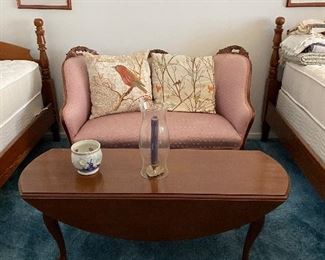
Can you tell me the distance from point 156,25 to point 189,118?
0.79 m

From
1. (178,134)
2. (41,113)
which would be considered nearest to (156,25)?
(178,134)

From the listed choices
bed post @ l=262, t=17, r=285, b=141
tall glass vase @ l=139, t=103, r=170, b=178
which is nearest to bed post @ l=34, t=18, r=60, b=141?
tall glass vase @ l=139, t=103, r=170, b=178

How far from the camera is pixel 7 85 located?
191 cm

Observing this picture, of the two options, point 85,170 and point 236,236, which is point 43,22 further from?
point 236,236

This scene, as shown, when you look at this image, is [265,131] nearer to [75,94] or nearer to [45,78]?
[75,94]

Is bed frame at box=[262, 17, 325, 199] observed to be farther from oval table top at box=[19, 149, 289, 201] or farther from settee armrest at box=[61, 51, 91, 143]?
settee armrest at box=[61, 51, 91, 143]

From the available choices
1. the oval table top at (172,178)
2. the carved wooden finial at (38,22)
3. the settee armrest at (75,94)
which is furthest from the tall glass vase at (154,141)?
the carved wooden finial at (38,22)

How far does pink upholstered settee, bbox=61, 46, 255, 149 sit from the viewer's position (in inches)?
73.9

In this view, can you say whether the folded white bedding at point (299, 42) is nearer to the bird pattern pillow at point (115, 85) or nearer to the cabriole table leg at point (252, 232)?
the bird pattern pillow at point (115, 85)

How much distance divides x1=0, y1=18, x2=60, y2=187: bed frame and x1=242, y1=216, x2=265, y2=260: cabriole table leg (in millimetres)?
1348

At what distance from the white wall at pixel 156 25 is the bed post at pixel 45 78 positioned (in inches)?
4.4

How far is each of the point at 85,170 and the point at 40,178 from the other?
19cm

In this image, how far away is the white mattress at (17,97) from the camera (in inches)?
73.5

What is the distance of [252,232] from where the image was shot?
4.59 ft
